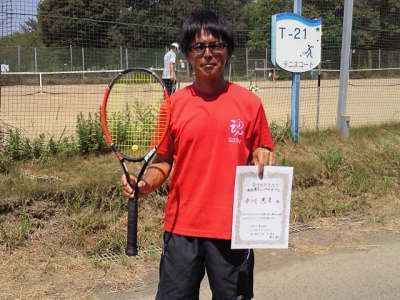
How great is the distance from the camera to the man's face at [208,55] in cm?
212

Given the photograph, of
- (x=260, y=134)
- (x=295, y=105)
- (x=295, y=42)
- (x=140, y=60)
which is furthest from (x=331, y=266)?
(x=140, y=60)

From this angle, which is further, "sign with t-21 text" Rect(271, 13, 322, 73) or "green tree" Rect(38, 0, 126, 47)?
"green tree" Rect(38, 0, 126, 47)

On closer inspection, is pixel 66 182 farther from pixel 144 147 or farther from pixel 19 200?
pixel 144 147

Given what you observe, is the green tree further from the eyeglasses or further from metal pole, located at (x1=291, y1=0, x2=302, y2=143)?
the eyeglasses

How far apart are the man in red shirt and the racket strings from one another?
16 centimetres

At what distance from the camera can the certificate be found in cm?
214

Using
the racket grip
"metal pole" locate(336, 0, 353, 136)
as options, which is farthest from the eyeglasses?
"metal pole" locate(336, 0, 353, 136)

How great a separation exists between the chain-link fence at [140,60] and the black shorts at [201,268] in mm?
1577

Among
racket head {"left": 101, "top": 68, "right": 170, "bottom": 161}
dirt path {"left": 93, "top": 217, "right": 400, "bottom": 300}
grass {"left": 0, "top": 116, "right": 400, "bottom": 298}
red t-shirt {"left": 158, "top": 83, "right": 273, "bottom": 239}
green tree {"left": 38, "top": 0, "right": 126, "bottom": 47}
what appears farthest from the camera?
green tree {"left": 38, "top": 0, "right": 126, "bottom": 47}

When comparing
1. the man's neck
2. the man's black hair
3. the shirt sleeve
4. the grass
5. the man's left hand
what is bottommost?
the grass

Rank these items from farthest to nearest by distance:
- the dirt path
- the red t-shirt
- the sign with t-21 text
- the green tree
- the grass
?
the green tree → the sign with t-21 text → the grass → the dirt path → the red t-shirt

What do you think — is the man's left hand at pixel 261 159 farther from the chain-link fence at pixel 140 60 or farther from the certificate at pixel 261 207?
the chain-link fence at pixel 140 60

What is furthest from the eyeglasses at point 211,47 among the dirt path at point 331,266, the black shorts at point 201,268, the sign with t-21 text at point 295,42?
the sign with t-21 text at point 295,42

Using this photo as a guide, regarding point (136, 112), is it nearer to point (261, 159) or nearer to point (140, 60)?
point (261, 159)
